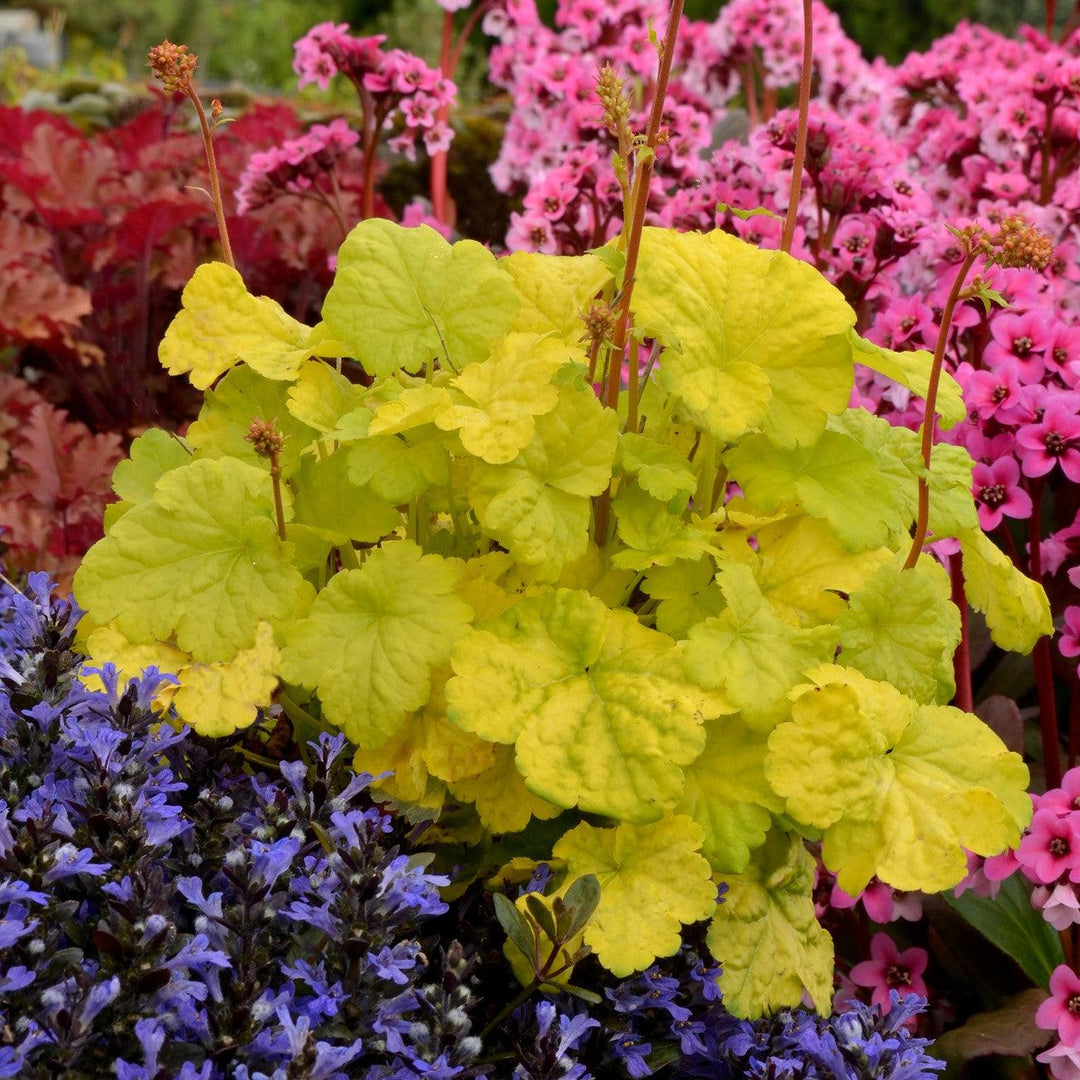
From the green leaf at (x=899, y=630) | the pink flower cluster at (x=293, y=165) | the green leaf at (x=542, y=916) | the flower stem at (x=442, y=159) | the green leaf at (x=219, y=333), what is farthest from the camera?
the flower stem at (x=442, y=159)

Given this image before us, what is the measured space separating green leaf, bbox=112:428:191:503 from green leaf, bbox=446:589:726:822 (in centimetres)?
50

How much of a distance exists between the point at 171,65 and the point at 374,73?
1.54m

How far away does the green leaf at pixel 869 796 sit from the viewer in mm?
1134

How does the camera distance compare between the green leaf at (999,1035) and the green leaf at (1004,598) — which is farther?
the green leaf at (999,1035)

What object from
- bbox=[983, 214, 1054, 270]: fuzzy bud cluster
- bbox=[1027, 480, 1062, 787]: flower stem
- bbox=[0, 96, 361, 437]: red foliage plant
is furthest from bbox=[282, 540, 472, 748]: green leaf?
bbox=[0, 96, 361, 437]: red foliage plant

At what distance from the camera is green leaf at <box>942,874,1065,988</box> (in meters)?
1.68

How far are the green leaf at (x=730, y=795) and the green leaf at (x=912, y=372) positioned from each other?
1.43ft

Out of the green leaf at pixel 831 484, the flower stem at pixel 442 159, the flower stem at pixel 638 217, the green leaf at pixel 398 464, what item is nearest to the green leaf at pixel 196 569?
the green leaf at pixel 398 464

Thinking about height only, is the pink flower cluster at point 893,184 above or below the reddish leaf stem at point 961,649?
above

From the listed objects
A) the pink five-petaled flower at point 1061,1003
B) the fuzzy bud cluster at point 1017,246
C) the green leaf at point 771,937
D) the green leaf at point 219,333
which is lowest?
the pink five-petaled flower at point 1061,1003

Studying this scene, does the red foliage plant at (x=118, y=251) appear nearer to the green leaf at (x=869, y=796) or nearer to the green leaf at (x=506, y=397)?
the green leaf at (x=506, y=397)

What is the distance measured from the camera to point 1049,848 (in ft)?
4.95

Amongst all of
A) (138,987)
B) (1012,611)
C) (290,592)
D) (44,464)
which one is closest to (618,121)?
(290,592)

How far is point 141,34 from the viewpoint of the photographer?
565 inches
